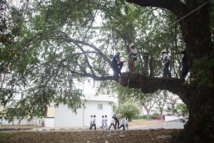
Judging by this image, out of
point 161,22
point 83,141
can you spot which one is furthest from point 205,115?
point 161,22

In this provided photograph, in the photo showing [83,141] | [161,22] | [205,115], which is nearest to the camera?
[205,115]

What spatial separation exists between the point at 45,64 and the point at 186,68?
19.0 feet

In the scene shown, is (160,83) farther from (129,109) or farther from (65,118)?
(129,109)

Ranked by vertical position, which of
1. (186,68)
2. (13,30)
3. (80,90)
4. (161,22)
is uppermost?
(161,22)

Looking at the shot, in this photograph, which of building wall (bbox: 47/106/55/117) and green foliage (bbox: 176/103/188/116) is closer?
green foliage (bbox: 176/103/188/116)

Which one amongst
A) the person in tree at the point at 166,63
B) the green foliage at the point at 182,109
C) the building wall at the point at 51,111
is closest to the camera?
the green foliage at the point at 182,109

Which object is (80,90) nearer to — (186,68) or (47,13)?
(47,13)

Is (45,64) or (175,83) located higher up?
(45,64)

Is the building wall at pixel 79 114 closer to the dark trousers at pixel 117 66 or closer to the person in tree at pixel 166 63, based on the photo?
the dark trousers at pixel 117 66

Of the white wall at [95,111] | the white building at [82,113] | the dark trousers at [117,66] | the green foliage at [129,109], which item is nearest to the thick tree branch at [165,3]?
the dark trousers at [117,66]

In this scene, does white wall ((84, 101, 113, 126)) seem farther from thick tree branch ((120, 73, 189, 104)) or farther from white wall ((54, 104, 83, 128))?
thick tree branch ((120, 73, 189, 104))

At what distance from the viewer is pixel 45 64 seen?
773cm

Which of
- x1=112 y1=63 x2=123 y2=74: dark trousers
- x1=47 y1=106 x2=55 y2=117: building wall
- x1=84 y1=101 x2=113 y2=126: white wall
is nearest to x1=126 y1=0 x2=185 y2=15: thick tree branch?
x1=112 y1=63 x2=123 y2=74: dark trousers

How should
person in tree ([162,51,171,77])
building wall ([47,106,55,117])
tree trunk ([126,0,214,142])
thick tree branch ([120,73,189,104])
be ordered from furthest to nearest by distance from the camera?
building wall ([47,106,55,117]), person in tree ([162,51,171,77]), thick tree branch ([120,73,189,104]), tree trunk ([126,0,214,142])
